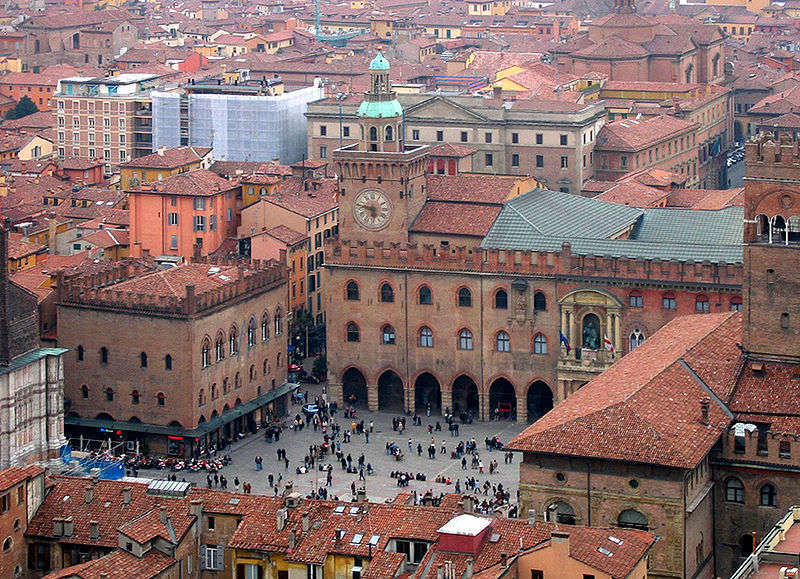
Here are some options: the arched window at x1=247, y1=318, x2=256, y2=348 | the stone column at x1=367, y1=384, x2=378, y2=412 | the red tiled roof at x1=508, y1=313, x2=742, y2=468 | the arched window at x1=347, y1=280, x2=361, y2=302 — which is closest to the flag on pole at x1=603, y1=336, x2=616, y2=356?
the stone column at x1=367, y1=384, x2=378, y2=412

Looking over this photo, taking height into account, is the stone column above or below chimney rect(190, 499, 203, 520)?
below

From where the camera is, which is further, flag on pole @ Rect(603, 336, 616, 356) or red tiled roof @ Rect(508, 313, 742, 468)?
flag on pole @ Rect(603, 336, 616, 356)

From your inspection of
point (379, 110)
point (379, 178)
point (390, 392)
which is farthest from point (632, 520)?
point (379, 110)

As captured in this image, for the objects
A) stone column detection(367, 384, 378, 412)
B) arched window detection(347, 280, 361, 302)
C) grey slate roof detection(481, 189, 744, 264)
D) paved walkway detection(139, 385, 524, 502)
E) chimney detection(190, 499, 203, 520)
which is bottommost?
paved walkway detection(139, 385, 524, 502)

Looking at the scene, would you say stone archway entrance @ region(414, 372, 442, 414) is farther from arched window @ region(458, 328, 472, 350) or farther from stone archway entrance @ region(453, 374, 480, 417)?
arched window @ region(458, 328, 472, 350)

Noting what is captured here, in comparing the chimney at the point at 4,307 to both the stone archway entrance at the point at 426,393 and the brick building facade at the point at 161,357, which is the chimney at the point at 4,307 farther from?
the stone archway entrance at the point at 426,393

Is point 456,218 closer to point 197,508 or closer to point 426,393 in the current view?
point 426,393
